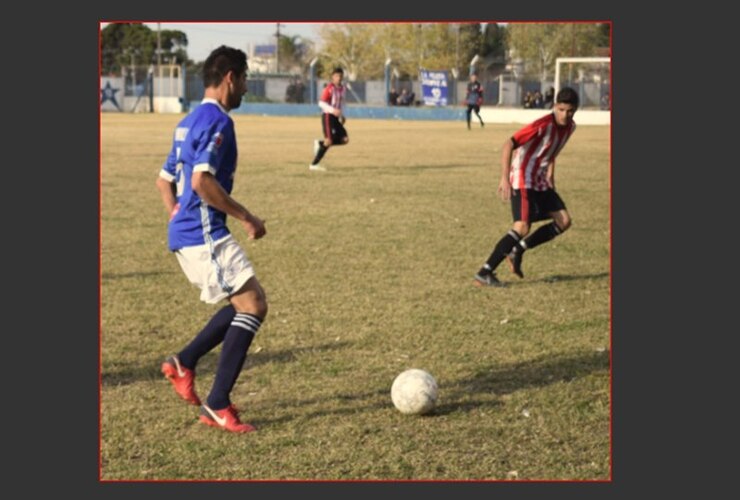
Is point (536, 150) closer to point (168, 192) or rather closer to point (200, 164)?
point (168, 192)

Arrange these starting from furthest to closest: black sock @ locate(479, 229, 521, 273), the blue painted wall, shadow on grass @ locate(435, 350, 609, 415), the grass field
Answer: the blue painted wall
black sock @ locate(479, 229, 521, 273)
shadow on grass @ locate(435, 350, 609, 415)
the grass field

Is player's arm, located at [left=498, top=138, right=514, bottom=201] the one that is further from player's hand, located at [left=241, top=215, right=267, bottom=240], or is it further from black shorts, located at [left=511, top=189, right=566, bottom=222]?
player's hand, located at [left=241, top=215, right=267, bottom=240]

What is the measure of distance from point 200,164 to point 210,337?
1.08 metres

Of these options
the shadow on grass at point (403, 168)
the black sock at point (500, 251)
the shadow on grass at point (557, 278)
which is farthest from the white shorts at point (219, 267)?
the shadow on grass at point (403, 168)

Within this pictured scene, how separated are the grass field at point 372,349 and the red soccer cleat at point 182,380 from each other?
104 millimetres

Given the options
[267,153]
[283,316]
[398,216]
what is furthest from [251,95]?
[283,316]

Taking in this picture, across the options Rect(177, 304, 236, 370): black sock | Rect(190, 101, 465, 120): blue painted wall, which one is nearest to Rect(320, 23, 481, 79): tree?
Rect(190, 101, 465, 120): blue painted wall

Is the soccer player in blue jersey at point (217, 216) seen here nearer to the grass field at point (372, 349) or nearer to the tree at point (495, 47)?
the grass field at point (372, 349)

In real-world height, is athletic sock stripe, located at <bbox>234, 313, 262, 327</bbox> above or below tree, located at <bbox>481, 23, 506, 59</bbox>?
below

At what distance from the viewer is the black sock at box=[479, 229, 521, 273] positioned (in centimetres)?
937

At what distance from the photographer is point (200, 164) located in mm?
4961

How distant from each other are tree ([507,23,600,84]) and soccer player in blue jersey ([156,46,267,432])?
39.4 metres

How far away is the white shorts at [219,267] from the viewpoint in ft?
17.0

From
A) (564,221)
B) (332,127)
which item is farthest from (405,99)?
(564,221)
